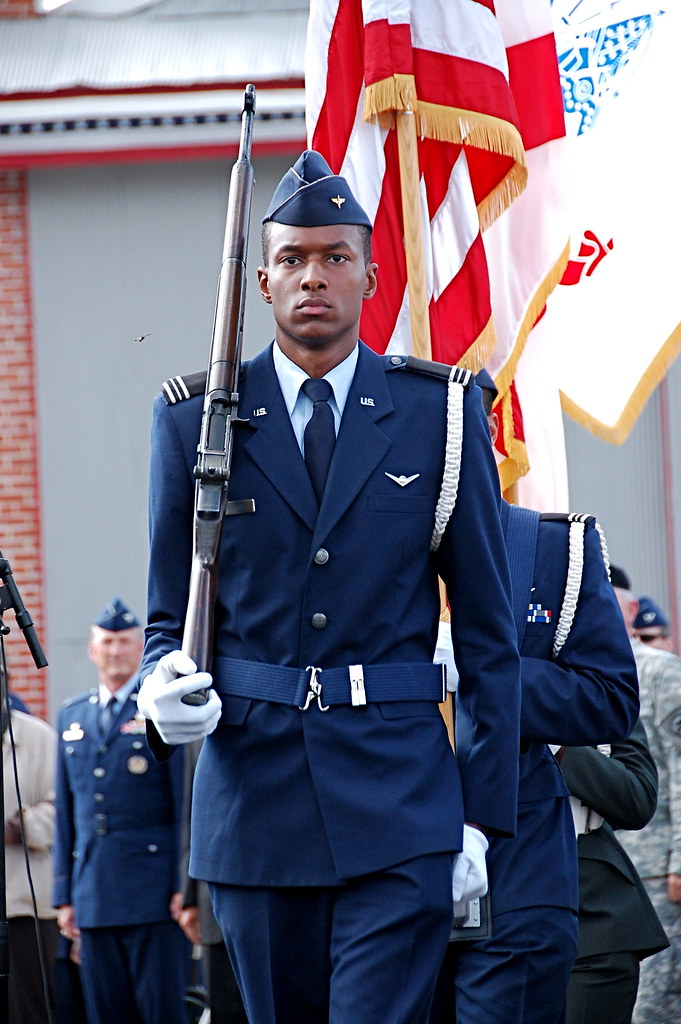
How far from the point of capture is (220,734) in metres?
2.56

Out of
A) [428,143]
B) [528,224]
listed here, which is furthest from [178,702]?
[528,224]

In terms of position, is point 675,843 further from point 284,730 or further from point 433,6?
point 284,730

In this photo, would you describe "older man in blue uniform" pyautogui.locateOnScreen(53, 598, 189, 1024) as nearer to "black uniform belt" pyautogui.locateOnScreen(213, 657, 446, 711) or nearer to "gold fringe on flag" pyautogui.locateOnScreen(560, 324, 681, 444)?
"gold fringe on flag" pyautogui.locateOnScreen(560, 324, 681, 444)

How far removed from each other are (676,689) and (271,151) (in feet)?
16.4

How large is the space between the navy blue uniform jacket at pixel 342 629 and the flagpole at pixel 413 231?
169cm

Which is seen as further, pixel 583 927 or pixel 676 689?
pixel 676 689

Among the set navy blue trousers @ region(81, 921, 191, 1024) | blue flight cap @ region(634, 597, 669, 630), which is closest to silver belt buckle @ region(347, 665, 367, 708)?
navy blue trousers @ region(81, 921, 191, 1024)

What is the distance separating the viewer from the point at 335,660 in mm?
2535

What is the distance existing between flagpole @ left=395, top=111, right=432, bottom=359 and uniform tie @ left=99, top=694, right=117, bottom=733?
2.68 meters

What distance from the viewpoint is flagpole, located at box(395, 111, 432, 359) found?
4.36 metres

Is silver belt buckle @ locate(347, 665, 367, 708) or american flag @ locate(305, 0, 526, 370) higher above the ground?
american flag @ locate(305, 0, 526, 370)

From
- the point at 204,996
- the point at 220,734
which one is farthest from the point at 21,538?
the point at 220,734

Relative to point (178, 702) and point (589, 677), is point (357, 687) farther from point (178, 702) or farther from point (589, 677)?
point (589, 677)

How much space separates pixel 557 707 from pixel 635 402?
7.42ft
